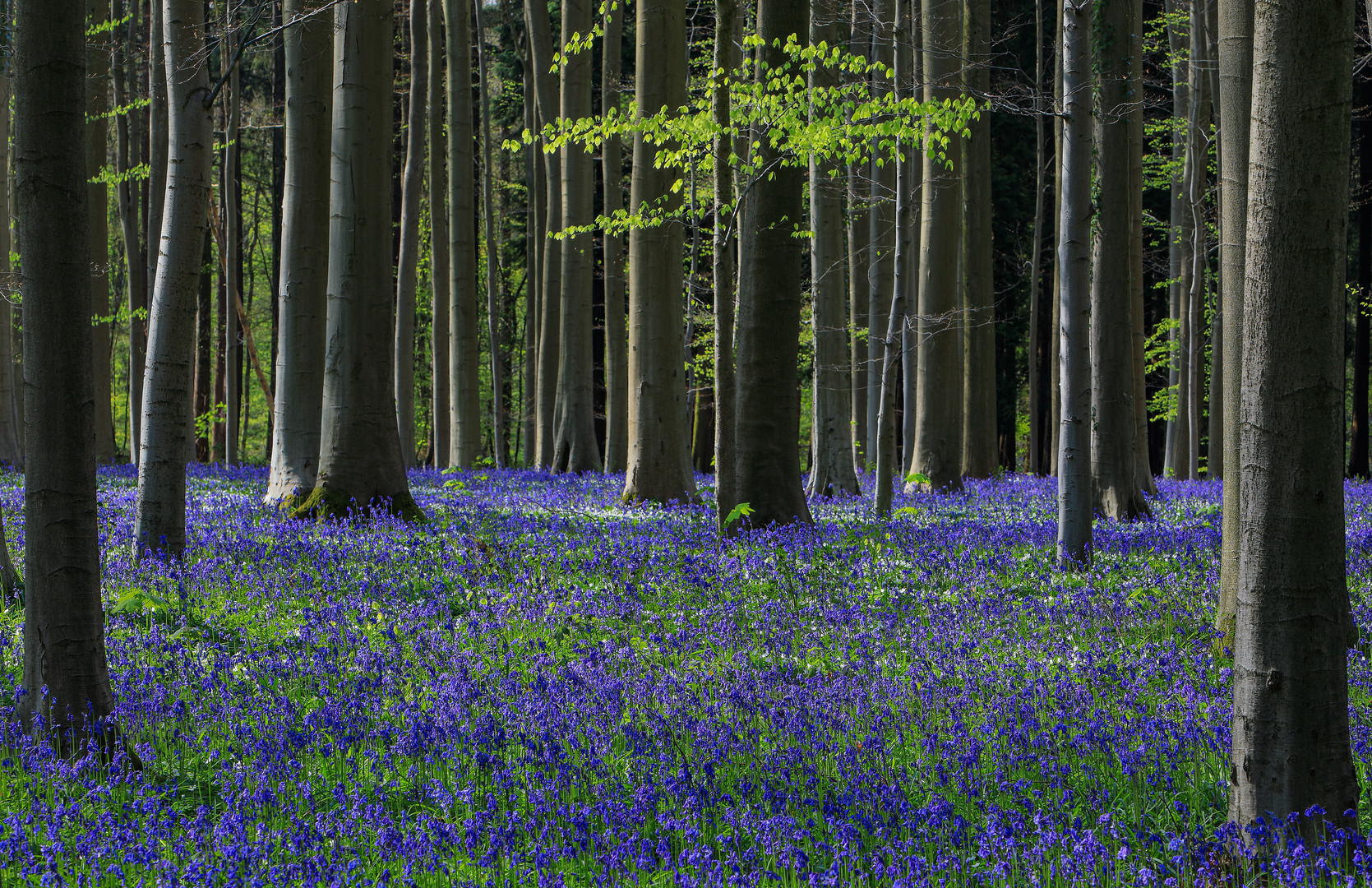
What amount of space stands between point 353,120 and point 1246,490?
984 centimetres

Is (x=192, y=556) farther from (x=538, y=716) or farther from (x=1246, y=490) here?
(x=1246, y=490)

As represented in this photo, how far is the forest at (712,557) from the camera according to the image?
3318mm

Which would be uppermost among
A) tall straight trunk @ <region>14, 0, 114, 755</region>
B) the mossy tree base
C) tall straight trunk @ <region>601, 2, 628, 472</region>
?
tall straight trunk @ <region>601, 2, 628, 472</region>

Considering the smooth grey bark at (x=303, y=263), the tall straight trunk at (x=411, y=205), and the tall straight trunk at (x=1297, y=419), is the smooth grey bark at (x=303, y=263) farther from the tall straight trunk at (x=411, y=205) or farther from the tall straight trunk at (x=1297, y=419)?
the tall straight trunk at (x=1297, y=419)

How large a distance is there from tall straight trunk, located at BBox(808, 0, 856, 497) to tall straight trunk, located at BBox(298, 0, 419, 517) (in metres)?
5.70

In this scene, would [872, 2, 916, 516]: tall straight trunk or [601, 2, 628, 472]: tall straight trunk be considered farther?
[601, 2, 628, 472]: tall straight trunk

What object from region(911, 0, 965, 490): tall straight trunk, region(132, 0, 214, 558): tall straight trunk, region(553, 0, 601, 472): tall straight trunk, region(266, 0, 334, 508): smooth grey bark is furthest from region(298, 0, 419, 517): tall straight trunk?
region(911, 0, 965, 490): tall straight trunk

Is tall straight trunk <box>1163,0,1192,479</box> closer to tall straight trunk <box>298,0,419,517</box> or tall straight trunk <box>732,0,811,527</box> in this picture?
tall straight trunk <box>732,0,811,527</box>

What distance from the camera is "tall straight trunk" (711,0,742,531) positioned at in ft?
30.6

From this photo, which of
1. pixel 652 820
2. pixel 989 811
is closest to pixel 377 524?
pixel 652 820

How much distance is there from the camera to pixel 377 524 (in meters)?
9.54

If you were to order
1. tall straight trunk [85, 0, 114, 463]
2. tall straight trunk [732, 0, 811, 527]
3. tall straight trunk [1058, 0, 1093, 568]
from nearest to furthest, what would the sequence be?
tall straight trunk [1058, 0, 1093, 568] → tall straight trunk [732, 0, 811, 527] → tall straight trunk [85, 0, 114, 463]

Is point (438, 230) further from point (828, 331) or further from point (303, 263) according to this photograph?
point (828, 331)

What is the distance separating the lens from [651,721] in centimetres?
471
